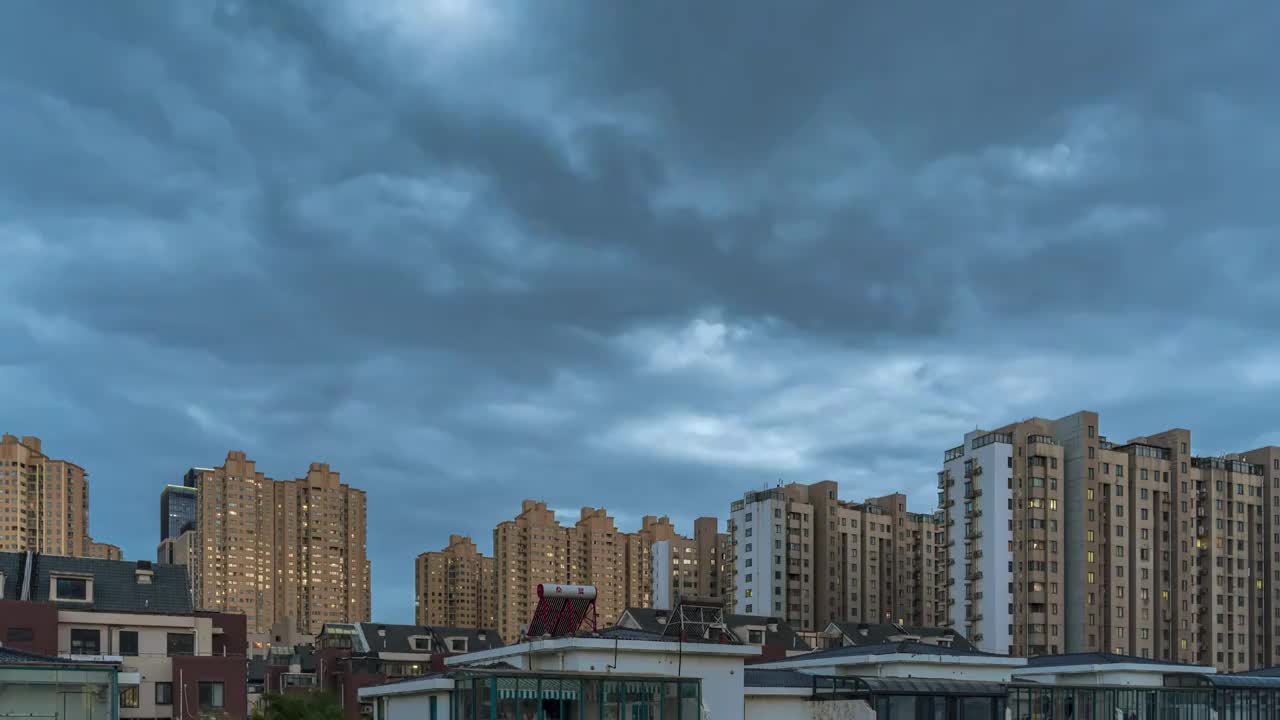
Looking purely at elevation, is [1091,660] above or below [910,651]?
below

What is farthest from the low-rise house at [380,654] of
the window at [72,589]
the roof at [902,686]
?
the roof at [902,686]

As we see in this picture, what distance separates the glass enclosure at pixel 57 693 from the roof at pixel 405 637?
75261mm

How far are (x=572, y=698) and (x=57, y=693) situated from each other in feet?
76.2

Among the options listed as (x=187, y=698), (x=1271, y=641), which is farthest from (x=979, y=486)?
(x=187, y=698)

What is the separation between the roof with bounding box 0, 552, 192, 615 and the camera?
297ft

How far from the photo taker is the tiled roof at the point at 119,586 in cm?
9044

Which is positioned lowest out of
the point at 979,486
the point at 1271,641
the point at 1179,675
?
the point at 1271,641

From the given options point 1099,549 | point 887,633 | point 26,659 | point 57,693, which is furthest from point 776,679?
point 1099,549

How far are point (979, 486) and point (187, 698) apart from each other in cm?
10421

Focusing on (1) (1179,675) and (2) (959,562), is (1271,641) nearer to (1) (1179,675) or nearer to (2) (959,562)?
(2) (959,562)

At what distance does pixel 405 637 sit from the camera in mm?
135625

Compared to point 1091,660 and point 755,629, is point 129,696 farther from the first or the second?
point 755,629

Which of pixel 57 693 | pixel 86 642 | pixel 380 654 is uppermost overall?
pixel 57 693

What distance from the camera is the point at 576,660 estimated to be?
61.9 metres
